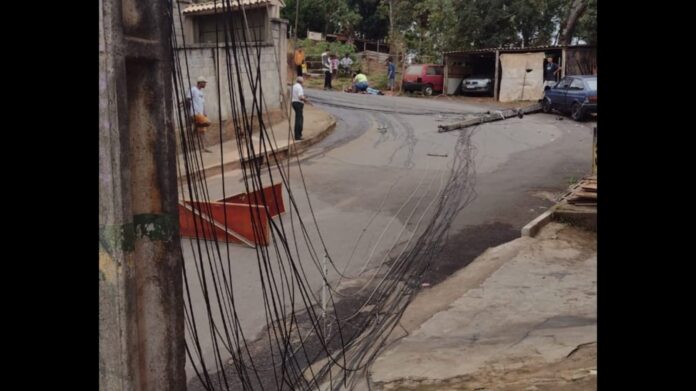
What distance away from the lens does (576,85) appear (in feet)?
70.2

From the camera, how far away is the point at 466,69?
33750 millimetres

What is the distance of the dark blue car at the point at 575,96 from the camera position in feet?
67.5

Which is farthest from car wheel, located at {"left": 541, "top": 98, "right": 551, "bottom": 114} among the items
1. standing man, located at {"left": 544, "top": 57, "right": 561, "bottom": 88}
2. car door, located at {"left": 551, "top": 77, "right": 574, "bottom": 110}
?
standing man, located at {"left": 544, "top": 57, "right": 561, "bottom": 88}

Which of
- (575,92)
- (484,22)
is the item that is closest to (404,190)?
(575,92)

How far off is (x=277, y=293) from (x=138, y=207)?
1630mm

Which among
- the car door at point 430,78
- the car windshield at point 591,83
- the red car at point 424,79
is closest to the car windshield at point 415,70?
the red car at point 424,79

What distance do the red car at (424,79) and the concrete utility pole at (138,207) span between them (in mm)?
30461
